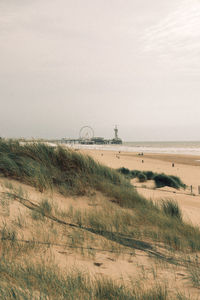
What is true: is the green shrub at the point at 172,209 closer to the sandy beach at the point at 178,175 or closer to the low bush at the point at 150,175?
the sandy beach at the point at 178,175

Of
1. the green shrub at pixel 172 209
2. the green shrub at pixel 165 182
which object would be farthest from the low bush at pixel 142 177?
the green shrub at pixel 172 209

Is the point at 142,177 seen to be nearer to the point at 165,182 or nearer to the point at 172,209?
the point at 165,182

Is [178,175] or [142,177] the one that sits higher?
[142,177]

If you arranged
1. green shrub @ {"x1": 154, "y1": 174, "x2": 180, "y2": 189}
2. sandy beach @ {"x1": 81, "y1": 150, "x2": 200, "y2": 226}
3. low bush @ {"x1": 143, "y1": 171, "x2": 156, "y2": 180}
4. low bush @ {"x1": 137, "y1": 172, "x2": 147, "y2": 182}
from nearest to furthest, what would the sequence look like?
1. sandy beach @ {"x1": 81, "y1": 150, "x2": 200, "y2": 226}
2. green shrub @ {"x1": 154, "y1": 174, "x2": 180, "y2": 189}
3. low bush @ {"x1": 137, "y1": 172, "x2": 147, "y2": 182}
4. low bush @ {"x1": 143, "y1": 171, "x2": 156, "y2": 180}

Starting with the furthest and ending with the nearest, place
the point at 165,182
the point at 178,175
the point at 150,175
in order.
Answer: the point at 178,175 < the point at 150,175 < the point at 165,182

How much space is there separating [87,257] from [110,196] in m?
2.71

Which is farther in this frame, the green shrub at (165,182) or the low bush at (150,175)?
the low bush at (150,175)

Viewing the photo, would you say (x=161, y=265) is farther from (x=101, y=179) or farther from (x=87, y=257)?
(x=101, y=179)

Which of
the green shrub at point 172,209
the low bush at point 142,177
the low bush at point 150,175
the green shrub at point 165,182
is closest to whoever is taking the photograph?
the green shrub at point 172,209

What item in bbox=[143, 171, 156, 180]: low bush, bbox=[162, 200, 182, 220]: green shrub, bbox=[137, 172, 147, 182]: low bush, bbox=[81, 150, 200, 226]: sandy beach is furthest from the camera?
bbox=[143, 171, 156, 180]: low bush

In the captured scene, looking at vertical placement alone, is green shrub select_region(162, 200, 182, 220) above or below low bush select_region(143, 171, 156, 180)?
above

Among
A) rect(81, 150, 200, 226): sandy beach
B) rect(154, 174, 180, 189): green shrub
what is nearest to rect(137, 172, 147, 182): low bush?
rect(81, 150, 200, 226): sandy beach

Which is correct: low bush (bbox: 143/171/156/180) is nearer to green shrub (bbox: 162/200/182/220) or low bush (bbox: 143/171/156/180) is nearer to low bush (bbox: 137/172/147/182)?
low bush (bbox: 137/172/147/182)

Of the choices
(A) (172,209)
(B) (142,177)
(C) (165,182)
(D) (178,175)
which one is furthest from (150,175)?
(A) (172,209)
